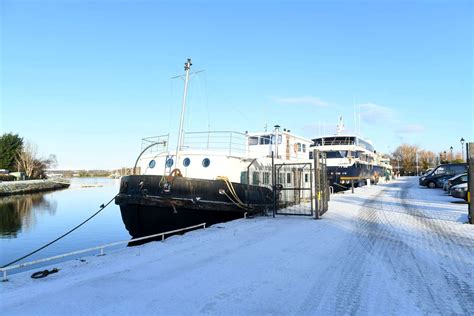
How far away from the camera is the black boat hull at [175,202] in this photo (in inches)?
496

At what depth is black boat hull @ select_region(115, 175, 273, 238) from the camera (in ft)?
41.3

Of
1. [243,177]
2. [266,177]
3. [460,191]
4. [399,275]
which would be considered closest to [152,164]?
[243,177]

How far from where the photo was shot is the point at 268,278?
5.50 metres

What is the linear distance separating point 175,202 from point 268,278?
7.43 meters

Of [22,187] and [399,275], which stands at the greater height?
[22,187]

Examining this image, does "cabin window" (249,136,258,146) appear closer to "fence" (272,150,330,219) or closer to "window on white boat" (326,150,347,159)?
"fence" (272,150,330,219)

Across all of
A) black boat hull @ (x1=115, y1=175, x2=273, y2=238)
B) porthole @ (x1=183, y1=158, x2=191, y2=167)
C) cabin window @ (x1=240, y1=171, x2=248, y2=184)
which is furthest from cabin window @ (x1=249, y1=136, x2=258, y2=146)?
black boat hull @ (x1=115, y1=175, x2=273, y2=238)

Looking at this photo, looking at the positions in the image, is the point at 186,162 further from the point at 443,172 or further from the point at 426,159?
the point at 426,159

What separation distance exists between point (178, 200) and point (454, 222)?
906cm

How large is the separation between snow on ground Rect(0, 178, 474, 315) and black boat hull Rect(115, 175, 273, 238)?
11.0 feet

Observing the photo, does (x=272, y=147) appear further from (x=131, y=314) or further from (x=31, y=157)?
(x=31, y=157)

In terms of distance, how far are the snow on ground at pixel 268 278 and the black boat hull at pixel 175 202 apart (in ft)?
11.0

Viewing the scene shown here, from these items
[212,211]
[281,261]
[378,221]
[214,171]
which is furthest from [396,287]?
[214,171]

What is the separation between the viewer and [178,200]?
12492 mm
